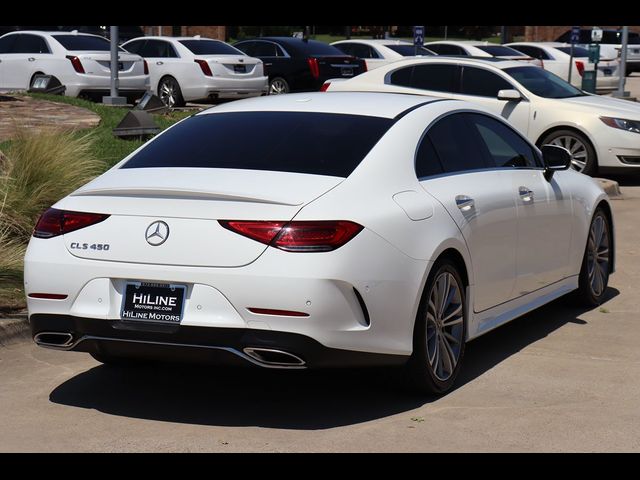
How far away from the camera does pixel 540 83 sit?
56.7 feet

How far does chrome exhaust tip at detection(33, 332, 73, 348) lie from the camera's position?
6074 millimetres

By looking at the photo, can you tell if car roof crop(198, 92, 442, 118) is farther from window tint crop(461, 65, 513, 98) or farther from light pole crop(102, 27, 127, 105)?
light pole crop(102, 27, 127, 105)

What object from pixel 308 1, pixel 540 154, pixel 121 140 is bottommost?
pixel 121 140

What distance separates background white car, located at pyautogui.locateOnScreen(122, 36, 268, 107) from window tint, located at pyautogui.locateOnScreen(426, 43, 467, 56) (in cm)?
847

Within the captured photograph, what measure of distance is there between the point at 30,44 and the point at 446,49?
45.3 ft

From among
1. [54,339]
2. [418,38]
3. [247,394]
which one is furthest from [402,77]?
[418,38]

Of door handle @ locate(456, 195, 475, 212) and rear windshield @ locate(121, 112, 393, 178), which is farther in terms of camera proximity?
door handle @ locate(456, 195, 475, 212)

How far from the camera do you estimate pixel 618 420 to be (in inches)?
241

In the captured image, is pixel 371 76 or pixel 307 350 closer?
pixel 307 350

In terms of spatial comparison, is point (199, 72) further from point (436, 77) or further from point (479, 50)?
point (479, 50)

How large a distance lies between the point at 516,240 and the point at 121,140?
8.03 metres

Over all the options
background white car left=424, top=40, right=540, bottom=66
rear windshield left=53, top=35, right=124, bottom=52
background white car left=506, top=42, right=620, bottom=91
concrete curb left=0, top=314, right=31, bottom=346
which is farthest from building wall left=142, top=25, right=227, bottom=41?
concrete curb left=0, top=314, right=31, bottom=346
